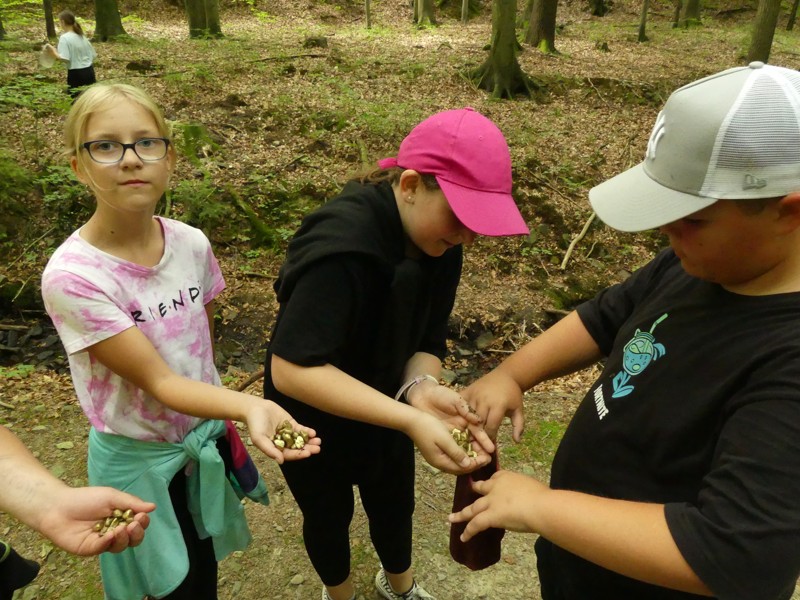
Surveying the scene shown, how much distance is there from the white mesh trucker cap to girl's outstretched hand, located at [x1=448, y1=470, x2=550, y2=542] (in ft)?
2.15

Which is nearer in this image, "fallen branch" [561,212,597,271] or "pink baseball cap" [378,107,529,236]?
"pink baseball cap" [378,107,529,236]

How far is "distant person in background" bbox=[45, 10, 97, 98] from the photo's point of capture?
27.5 ft

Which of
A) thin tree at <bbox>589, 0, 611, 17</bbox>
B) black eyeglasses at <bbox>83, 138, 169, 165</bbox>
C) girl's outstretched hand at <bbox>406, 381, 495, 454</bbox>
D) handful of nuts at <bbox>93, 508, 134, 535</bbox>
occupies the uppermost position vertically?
thin tree at <bbox>589, 0, 611, 17</bbox>

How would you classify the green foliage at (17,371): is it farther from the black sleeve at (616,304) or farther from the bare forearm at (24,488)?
the black sleeve at (616,304)

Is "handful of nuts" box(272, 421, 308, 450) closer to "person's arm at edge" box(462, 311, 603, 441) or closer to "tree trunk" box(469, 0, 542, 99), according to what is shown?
"person's arm at edge" box(462, 311, 603, 441)

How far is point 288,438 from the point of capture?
5.26 feet

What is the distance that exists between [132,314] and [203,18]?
15165 mm

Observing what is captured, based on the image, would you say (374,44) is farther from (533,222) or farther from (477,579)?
(477,579)

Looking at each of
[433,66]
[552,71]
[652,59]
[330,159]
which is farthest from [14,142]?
[652,59]

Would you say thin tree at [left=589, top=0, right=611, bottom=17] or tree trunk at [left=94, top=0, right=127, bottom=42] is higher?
thin tree at [left=589, top=0, right=611, bottom=17]

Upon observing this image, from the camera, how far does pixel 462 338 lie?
17.9ft

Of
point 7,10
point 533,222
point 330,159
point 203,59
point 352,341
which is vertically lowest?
Result: point 533,222

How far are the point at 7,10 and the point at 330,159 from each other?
11761 mm

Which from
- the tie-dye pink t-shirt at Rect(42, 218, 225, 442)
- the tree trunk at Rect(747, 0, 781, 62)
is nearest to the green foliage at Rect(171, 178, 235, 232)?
the tie-dye pink t-shirt at Rect(42, 218, 225, 442)
